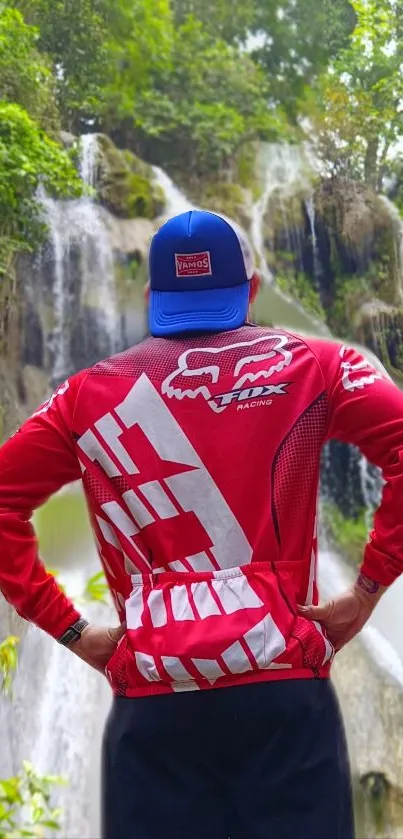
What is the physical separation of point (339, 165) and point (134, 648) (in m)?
1.61

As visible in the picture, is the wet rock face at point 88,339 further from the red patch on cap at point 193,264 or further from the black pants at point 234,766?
the black pants at point 234,766

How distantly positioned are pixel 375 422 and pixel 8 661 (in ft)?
3.65

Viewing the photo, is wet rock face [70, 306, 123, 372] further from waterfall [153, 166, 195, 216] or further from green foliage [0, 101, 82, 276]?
waterfall [153, 166, 195, 216]

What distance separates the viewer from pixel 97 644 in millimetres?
1051

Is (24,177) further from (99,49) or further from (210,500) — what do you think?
(210,500)

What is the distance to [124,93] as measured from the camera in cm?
211

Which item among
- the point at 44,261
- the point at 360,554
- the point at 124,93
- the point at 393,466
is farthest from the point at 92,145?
the point at 393,466

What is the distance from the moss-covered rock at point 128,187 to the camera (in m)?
2.11

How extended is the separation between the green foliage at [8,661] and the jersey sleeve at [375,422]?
97 centimetres

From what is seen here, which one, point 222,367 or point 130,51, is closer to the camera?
point 222,367

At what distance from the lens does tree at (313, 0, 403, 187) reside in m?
1.99

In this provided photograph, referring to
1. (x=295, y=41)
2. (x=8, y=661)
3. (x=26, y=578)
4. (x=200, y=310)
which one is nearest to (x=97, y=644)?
(x=26, y=578)

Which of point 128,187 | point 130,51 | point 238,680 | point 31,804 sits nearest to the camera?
point 238,680

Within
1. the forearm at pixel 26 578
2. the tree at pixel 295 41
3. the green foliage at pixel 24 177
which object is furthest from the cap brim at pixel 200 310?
the tree at pixel 295 41
